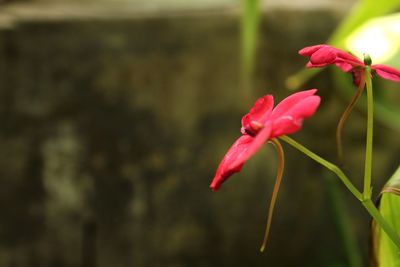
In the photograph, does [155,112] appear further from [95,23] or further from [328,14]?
[328,14]

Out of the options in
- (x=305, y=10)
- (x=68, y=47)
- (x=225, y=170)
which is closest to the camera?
(x=225, y=170)

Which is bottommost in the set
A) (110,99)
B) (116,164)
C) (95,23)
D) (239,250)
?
(239,250)

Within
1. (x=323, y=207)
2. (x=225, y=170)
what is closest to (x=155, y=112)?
(x=323, y=207)

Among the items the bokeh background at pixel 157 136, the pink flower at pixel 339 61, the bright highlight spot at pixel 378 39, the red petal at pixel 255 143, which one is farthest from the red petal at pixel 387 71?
the bokeh background at pixel 157 136

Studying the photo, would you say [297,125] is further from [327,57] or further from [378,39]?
[378,39]

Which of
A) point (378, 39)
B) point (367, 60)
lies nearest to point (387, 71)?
point (367, 60)

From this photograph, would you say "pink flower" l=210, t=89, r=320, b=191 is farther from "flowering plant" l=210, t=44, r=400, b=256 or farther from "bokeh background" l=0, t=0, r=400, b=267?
"bokeh background" l=0, t=0, r=400, b=267

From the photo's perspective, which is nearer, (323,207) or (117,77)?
(117,77)
